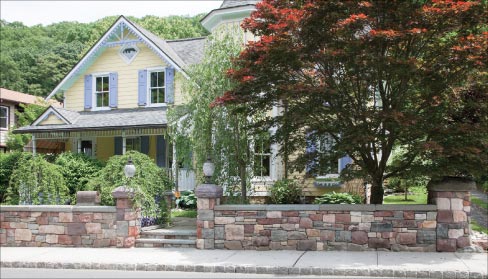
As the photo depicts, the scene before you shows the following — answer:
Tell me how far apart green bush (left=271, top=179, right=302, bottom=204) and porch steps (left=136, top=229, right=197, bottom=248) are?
4.44 m

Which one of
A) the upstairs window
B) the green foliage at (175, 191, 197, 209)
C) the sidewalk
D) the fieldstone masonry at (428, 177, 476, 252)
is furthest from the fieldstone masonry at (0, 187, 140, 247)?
the upstairs window

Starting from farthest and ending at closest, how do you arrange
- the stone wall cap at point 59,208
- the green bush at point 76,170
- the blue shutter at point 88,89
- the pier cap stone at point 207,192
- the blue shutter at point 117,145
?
the blue shutter at point 117,145, the blue shutter at point 88,89, the green bush at point 76,170, the stone wall cap at point 59,208, the pier cap stone at point 207,192

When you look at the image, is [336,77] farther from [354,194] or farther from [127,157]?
[354,194]

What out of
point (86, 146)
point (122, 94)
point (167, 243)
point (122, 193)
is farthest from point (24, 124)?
point (167, 243)

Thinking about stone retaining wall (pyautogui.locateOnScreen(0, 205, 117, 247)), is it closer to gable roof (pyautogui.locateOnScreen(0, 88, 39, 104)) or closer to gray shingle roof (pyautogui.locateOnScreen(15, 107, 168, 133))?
gray shingle roof (pyautogui.locateOnScreen(15, 107, 168, 133))

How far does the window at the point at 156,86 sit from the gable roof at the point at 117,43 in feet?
3.50

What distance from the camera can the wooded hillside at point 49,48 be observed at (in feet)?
141

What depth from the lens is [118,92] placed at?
22.1 m

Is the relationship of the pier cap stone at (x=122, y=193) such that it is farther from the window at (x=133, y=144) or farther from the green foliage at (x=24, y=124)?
the green foliage at (x=24, y=124)

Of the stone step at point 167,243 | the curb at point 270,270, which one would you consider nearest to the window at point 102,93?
the stone step at point 167,243

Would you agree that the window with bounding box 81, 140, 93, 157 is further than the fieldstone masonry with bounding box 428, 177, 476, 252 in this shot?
Yes

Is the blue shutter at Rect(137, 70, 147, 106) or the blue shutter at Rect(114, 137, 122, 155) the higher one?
the blue shutter at Rect(137, 70, 147, 106)

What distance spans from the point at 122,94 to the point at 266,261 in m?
14.1

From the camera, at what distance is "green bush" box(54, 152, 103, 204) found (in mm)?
17219
